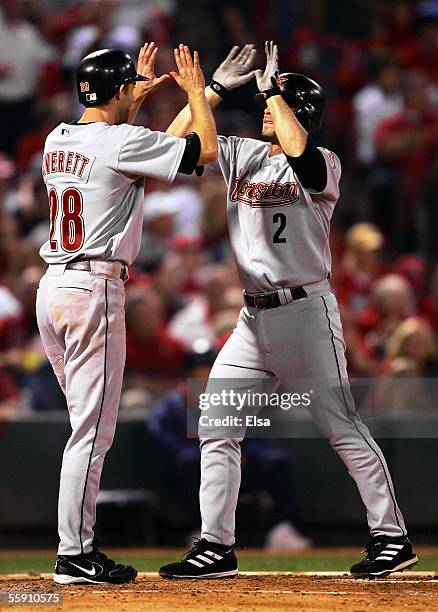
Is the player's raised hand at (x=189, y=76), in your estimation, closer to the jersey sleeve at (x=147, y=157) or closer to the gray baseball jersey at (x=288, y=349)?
the jersey sleeve at (x=147, y=157)

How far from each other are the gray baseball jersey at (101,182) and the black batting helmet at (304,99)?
0.58 m

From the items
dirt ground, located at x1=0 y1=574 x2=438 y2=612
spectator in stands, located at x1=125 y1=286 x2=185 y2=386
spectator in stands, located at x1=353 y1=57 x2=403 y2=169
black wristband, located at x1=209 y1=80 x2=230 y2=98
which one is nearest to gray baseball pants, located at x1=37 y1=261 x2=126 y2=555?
dirt ground, located at x1=0 y1=574 x2=438 y2=612

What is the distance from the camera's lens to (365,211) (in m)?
9.62

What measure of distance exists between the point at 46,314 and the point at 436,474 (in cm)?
360

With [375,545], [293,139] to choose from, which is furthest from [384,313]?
[293,139]

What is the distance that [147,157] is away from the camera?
15.1ft

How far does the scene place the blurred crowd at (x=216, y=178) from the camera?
806 cm

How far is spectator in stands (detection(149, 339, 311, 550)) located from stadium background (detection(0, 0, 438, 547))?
1cm

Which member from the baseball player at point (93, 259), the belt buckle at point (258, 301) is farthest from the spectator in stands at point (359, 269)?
the baseball player at point (93, 259)

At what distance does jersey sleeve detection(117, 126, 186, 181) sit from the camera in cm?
459

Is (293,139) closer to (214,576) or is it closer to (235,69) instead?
(235,69)

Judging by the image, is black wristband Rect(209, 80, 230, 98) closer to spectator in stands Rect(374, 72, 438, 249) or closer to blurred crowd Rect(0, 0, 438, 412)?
blurred crowd Rect(0, 0, 438, 412)

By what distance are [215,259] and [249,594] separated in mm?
4963

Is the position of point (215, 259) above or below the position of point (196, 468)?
above
